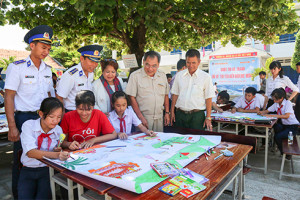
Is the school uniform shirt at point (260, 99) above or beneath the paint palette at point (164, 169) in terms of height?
above

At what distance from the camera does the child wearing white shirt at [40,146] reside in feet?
5.69

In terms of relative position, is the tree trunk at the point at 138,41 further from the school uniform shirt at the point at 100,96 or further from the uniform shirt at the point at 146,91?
the school uniform shirt at the point at 100,96

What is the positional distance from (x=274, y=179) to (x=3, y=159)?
15.6ft

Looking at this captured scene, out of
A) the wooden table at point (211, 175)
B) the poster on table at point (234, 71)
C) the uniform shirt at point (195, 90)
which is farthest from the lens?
the poster on table at point (234, 71)

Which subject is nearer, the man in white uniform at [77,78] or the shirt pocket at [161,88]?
the man in white uniform at [77,78]

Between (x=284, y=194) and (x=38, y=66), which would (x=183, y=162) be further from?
(x=284, y=194)

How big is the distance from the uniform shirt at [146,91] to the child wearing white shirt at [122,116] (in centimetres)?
29

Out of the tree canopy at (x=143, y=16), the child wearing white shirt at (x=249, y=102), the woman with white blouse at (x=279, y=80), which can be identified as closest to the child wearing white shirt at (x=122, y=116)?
the tree canopy at (x=143, y=16)

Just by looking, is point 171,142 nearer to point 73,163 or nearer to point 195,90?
point 73,163

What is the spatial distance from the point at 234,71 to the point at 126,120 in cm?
1537

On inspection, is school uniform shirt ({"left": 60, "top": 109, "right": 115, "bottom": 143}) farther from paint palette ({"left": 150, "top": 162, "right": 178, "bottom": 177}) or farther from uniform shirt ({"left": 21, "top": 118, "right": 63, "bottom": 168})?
paint palette ({"left": 150, "top": 162, "right": 178, "bottom": 177})

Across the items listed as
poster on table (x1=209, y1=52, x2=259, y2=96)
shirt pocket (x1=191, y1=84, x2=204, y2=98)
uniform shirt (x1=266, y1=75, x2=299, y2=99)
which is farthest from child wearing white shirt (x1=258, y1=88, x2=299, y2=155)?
poster on table (x1=209, y1=52, x2=259, y2=96)

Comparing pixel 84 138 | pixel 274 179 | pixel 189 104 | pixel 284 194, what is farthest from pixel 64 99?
pixel 274 179

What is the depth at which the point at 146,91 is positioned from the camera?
9.14 feet
